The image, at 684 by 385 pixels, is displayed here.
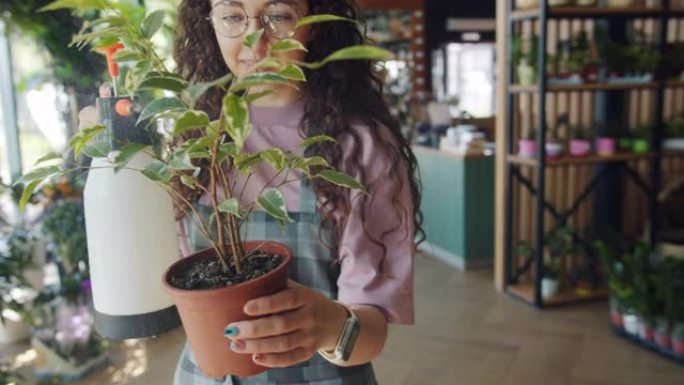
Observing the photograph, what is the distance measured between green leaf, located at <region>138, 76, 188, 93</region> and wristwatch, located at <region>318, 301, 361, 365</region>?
353mm

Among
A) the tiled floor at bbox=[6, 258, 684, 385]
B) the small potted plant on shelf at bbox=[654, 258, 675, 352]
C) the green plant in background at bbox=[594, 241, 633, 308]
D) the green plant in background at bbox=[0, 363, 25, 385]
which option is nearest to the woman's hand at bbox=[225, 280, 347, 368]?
the green plant in background at bbox=[0, 363, 25, 385]

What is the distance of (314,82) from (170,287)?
0.44 m

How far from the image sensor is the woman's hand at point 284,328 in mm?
599

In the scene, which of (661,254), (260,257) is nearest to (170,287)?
(260,257)

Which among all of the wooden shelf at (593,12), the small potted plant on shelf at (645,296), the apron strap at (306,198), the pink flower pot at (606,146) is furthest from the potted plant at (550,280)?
the apron strap at (306,198)

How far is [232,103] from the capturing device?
18.7 inches

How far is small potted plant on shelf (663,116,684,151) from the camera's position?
400cm

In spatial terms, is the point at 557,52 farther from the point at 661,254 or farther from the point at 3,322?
the point at 3,322

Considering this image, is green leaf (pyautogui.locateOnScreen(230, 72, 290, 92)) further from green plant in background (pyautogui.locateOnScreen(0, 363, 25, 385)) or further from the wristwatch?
green plant in background (pyautogui.locateOnScreen(0, 363, 25, 385))

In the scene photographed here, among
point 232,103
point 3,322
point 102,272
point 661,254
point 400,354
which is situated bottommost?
point 400,354

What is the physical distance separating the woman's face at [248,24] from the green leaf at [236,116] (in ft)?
0.79

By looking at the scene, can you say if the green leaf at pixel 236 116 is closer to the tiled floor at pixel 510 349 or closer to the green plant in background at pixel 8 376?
the green plant in background at pixel 8 376

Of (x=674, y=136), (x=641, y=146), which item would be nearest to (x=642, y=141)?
(x=641, y=146)

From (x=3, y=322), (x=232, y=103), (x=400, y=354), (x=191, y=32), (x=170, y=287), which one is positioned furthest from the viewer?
(x=400, y=354)
